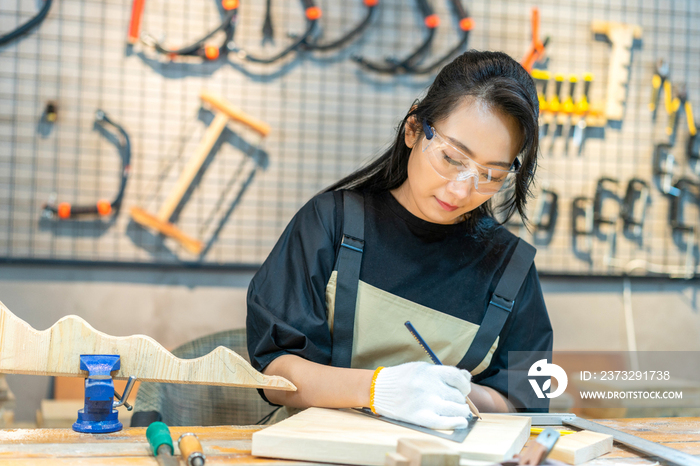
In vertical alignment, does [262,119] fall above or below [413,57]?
below

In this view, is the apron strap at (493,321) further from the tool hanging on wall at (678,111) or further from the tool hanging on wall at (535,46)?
the tool hanging on wall at (678,111)

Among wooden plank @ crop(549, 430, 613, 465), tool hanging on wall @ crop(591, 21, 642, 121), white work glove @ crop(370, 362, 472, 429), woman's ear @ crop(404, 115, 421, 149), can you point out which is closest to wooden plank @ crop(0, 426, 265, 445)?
white work glove @ crop(370, 362, 472, 429)

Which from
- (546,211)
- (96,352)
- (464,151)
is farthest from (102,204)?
(546,211)

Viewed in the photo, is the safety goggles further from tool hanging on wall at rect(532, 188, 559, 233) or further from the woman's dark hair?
tool hanging on wall at rect(532, 188, 559, 233)

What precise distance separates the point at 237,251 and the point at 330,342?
127cm

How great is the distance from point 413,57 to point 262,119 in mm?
658

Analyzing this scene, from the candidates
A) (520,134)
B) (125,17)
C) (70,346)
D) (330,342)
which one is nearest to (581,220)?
(520,134)

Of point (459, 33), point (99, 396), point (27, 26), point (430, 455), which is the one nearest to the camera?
point (430, 455)

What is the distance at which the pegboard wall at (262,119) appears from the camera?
2.23 m

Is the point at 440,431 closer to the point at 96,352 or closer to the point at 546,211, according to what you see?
the point at 96,352

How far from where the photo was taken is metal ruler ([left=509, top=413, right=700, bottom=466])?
81 centimetres

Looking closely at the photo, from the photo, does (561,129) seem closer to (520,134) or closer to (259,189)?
(259,189)

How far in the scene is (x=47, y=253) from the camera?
2.23 meters

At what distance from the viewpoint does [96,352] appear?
2.91 feet
